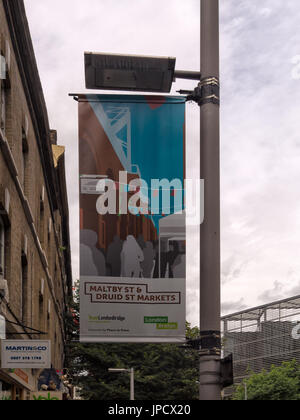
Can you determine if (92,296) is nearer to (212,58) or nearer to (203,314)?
(203,314)

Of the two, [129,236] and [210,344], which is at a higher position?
[129,236]

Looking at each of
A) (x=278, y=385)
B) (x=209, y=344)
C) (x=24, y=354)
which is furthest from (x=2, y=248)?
(x=278, y=385)

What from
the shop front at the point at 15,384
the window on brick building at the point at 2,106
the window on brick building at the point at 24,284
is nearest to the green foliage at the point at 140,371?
the shop front at the point at 15,384

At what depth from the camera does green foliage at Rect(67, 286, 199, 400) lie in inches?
1924

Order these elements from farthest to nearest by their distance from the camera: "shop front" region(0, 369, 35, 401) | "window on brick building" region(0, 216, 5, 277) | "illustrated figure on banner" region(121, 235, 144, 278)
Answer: "shop front" region(0, 369, 35, 401)
"window on brick building" region(0, 216, 5, 277)
"illustrated figure on banner" region(121, 235, 144, 278)

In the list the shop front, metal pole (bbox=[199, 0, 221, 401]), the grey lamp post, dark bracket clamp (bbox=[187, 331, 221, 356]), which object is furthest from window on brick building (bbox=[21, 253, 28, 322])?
dark bracket clamp (bbox=[187, 331, 221, 356])

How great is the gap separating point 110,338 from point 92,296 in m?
0.55

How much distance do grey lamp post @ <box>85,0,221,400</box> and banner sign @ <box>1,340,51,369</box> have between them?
10.3 m

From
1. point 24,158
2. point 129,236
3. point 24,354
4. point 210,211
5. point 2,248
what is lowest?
point 24,354

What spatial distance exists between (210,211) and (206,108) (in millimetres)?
1364

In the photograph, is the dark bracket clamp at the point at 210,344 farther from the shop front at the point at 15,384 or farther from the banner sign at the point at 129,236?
the shop front at the point at 15,384

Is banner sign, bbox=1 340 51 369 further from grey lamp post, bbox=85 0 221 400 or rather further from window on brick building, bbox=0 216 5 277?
A: grey lamp post, bbox=85 0 221 400

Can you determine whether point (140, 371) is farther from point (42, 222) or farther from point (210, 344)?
point (210, 344)

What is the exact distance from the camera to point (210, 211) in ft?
27.2
